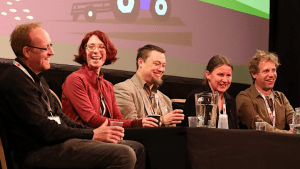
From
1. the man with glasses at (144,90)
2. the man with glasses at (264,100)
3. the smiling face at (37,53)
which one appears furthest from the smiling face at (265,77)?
the smiling face at (37,53)

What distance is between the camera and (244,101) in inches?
135

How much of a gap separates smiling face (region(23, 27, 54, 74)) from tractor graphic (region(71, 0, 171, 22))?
1461 millimetres

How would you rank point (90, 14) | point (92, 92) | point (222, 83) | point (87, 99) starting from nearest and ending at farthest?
1. point (87, 99)
2. point (92, 92)
3. point (222, 83)
4. point (90, 14)

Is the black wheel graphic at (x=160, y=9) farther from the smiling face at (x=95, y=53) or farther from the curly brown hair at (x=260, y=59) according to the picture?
the smiling face at (x=95, y=53)

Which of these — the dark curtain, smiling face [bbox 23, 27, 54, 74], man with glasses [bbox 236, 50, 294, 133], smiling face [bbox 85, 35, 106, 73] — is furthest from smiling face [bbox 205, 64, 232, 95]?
the dark curtain

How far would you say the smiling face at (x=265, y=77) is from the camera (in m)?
3.52

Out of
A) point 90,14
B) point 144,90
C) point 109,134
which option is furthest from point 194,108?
point 90,14

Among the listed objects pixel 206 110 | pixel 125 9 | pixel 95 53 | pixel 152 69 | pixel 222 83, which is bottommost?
pixel 206 110

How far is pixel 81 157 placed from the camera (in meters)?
1.98

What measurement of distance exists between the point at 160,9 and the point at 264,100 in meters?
1.68

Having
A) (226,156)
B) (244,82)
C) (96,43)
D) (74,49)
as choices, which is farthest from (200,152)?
(244,82)

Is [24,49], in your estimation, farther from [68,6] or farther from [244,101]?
[244,101]

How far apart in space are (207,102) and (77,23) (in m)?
2.00

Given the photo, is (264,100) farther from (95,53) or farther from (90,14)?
(90,14)
